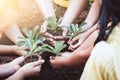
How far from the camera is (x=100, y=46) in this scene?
1.81m

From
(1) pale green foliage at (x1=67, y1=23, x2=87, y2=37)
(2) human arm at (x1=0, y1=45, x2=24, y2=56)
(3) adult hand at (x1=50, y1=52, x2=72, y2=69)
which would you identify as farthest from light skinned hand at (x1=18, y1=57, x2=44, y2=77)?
(1) pale green foliage at (x1=67, y1=23, x2=87, y2=37)

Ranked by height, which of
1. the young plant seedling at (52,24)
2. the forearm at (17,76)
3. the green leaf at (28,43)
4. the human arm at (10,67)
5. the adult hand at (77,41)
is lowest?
the forearm at (17,76)

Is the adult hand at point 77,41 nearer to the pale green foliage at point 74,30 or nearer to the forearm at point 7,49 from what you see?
the pale green foliage at point 74,30

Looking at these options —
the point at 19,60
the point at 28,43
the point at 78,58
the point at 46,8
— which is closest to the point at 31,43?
the point at 28,43

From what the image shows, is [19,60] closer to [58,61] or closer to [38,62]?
[38,62]

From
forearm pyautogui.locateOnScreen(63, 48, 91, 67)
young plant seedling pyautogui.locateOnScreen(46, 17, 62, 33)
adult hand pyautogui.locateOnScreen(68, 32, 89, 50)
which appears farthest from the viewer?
young plant seedling pyautogui.locateOnScreen(46, 17, 62, 33)

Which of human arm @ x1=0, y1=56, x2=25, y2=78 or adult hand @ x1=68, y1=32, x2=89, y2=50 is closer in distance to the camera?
human arm @ x1=0, y1=56, x2=25, y2=78

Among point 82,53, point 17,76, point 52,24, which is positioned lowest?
point 17,76

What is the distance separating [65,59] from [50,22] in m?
0.37

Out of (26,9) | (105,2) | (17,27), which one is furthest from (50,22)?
(105,2)

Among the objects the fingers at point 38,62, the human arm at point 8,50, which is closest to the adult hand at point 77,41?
the fingers at point 38,62

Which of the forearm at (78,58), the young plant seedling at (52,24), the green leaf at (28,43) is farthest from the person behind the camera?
the young plant seedling at (52,24)

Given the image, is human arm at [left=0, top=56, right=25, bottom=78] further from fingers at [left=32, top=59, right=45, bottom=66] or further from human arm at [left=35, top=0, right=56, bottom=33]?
human arm at [left=35, top=0, right=56, bottom=33]

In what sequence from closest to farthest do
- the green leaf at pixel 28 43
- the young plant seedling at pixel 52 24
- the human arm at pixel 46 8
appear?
the green leaf at pixel 28 43 → the young plant seedling at pixel 52 24 → the human arm at pixel 46 8
